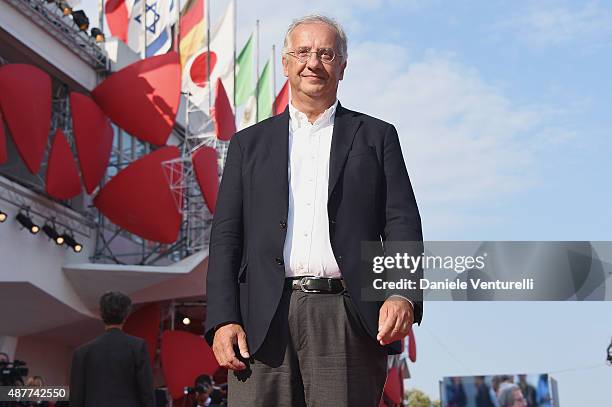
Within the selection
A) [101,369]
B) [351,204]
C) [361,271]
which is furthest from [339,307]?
[101,369]

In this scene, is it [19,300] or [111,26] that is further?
[111,26]

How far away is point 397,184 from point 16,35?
58.0 ft

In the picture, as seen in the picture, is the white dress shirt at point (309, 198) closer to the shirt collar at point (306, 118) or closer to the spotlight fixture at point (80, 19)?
the shirt collar at point (306, 118)

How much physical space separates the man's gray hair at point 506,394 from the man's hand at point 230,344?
24.6m

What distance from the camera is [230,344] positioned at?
262cm

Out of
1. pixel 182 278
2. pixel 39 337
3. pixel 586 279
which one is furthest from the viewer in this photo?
pixel 39 337

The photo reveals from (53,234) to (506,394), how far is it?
14024 millimetres

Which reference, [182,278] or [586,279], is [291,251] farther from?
[182,278]

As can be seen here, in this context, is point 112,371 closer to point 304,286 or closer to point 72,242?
point 304,286

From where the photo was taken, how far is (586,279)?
5113mm

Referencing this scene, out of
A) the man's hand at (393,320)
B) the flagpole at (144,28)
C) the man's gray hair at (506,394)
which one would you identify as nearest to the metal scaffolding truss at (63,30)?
the flagpole at (144,28)

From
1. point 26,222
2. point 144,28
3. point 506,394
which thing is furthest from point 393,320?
point 506,394

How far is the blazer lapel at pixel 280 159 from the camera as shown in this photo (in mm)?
2777

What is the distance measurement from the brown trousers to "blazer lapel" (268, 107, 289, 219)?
306 mm
